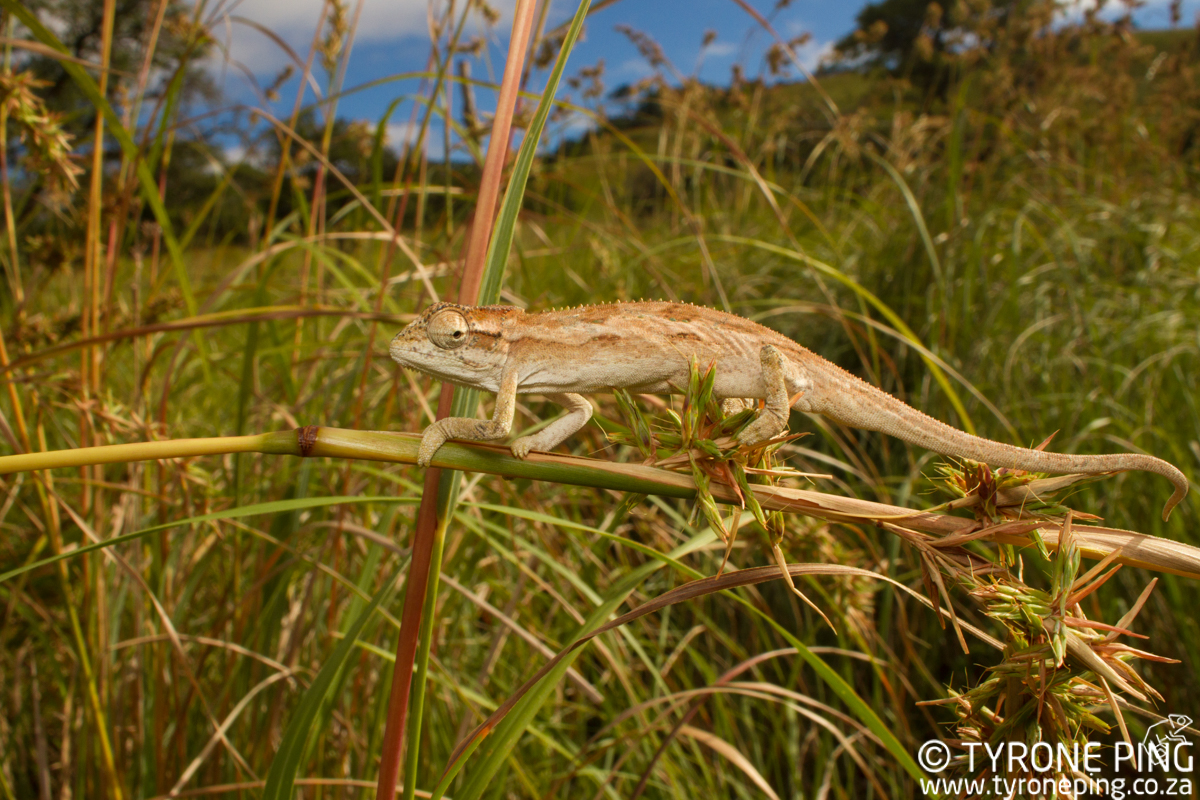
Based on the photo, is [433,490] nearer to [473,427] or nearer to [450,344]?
[473,427]

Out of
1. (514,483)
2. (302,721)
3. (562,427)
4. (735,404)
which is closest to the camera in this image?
(302,721)

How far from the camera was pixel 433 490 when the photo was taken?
0.75 meters

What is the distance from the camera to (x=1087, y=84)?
452cm

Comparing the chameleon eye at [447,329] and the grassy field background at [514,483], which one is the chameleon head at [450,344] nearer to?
the chameleon eye at [447,329]

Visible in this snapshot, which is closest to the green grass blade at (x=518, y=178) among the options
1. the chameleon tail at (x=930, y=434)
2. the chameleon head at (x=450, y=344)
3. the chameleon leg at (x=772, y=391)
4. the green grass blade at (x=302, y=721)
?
the chameleon head at (x=450, y=344)

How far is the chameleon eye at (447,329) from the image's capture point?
1.11 m

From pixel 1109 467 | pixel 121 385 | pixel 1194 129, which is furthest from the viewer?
pixel 1194 129

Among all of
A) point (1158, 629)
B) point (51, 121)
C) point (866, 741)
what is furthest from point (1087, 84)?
point (51, 121)

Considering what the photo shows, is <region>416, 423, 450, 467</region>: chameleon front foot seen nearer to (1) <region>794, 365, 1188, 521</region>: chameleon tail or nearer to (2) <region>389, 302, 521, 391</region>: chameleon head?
(2) <region>389, 302, 521, 391</region>: chameleon head

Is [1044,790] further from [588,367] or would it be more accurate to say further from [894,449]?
[894,449]

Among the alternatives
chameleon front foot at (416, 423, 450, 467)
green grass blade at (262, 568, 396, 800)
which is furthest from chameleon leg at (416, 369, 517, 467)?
green grass blade at (262, 568, 396, 800)

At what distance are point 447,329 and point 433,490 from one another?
0.43 meters

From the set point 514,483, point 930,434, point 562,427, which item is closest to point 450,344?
point 562,427

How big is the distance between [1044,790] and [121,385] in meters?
4.21
